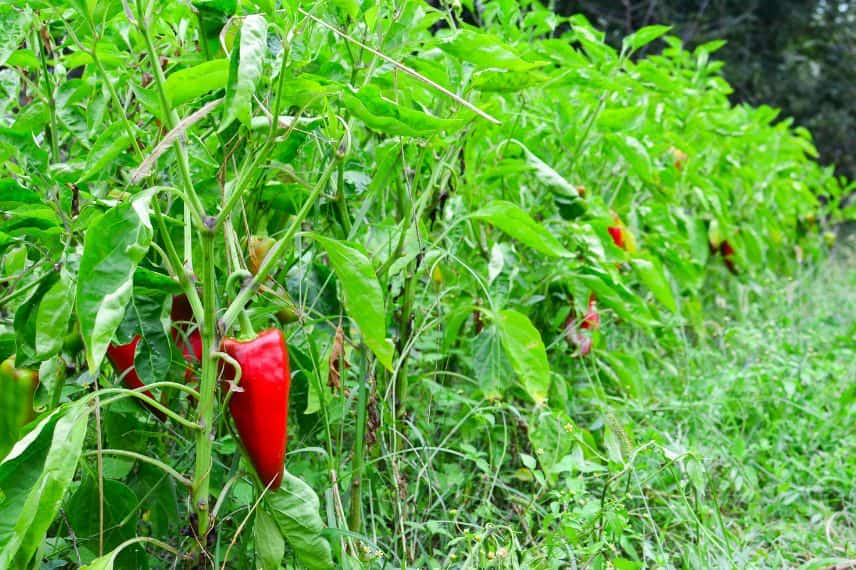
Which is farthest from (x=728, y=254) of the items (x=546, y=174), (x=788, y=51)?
(x=788, y=51)

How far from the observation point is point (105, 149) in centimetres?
95

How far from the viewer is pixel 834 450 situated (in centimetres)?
188

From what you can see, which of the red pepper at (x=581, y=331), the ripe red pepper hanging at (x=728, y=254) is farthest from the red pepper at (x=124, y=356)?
the ripe red pepper hanging at (x=728, y=254)

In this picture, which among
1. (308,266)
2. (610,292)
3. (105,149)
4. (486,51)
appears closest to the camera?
(105,149)

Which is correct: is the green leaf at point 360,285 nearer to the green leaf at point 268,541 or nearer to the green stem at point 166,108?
the green stem at point 166,108

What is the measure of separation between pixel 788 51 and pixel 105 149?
6.44 metres

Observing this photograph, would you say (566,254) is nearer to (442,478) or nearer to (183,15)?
(442,478)

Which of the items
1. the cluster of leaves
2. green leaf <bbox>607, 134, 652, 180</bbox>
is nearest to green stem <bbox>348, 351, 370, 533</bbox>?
the cluster of leaves

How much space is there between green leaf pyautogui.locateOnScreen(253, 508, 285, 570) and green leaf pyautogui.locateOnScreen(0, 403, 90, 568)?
9.1 inches

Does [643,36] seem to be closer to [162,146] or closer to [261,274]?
[261,274]

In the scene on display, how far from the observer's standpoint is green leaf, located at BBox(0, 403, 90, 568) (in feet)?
2.34

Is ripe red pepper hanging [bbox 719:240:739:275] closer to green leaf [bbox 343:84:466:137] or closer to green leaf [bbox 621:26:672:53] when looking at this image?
green leaf [bbox 621:26:672:53]

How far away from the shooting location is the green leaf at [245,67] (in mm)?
721

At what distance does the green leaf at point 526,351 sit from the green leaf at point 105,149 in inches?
20.9
